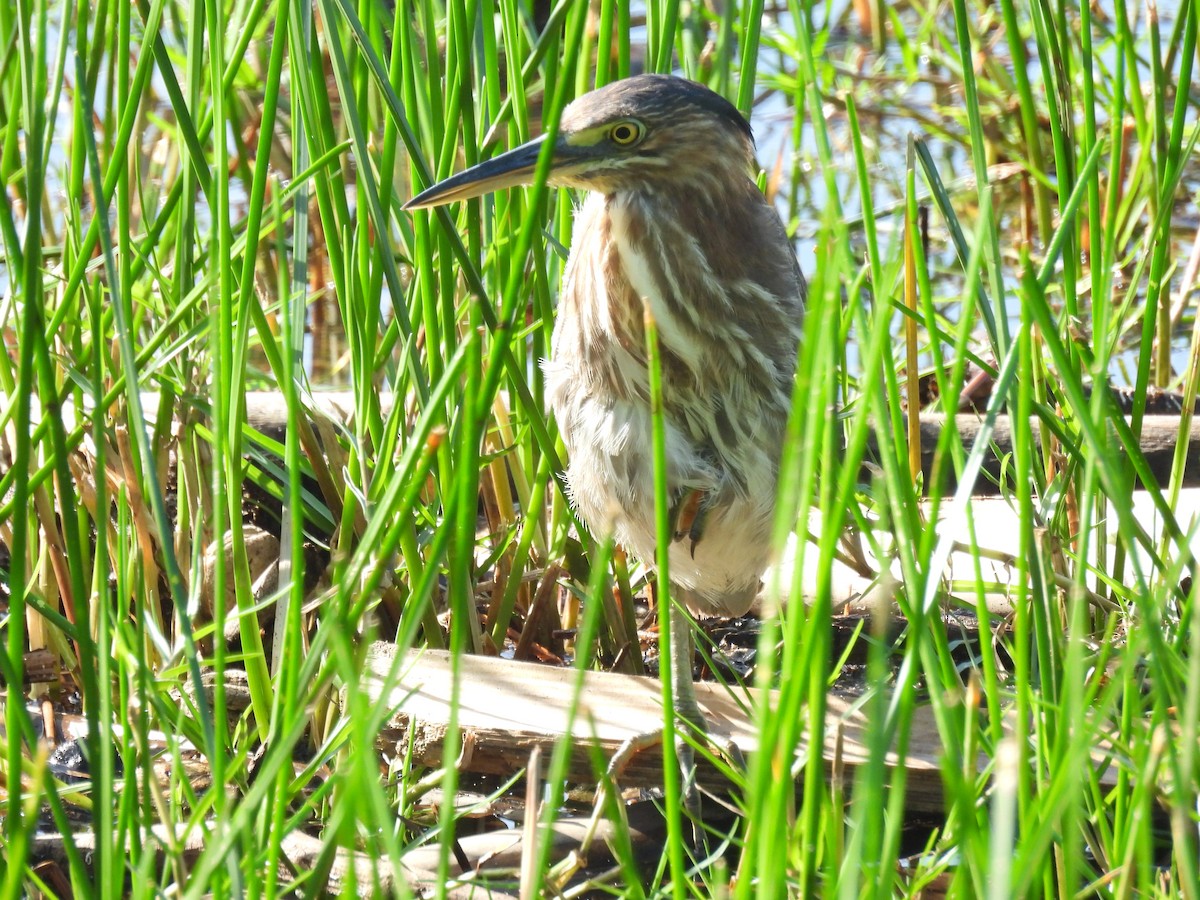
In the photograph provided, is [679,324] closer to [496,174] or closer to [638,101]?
[638,101]

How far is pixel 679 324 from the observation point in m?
2.21

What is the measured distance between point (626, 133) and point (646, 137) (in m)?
0.03

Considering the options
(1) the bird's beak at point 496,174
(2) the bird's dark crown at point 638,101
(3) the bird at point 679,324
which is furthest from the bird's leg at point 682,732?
(2) the bird's dark crown at point 638,101

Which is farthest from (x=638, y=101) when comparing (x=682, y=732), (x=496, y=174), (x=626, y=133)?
(x=682, y=732)

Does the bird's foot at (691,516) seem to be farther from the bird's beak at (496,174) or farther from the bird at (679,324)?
the bird's beak at (496,174)

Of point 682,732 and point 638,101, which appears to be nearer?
point 682,732

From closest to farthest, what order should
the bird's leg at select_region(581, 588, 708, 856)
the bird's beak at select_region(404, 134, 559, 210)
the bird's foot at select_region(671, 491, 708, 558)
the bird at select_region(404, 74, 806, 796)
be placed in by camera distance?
the bird's beak at select_region(404, 134, 559, 210), the bird's leg at select_region(581, 588, 708, 856), the bird at select_region(404, 74, 806, 796), the bird's foot at select_region(671, 491, 708, 558)

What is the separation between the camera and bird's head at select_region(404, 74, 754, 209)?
2.03m

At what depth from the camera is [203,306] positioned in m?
2.59

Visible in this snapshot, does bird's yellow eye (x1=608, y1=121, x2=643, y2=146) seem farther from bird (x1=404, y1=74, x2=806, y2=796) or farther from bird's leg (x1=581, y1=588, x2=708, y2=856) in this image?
bird's leg (x1=581, y1=588, x2=708, y2=856)

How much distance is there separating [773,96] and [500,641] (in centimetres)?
322

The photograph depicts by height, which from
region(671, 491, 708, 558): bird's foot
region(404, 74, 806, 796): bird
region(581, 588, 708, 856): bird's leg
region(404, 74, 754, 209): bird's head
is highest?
region(404, 74, 754, 209): bird's head

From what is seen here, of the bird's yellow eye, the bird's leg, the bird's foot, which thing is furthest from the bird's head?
the bird's leg

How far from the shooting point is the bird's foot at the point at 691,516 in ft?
7.59
